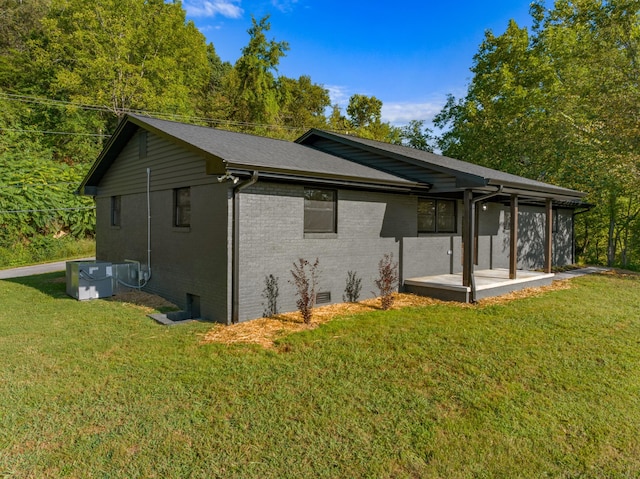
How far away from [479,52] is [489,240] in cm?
1715

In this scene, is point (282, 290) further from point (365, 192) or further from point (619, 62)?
point (619, 62)

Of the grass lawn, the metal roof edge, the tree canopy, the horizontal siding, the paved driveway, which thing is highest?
the tree canopy

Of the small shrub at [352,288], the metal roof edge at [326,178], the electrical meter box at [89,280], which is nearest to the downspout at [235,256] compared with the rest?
the metal roof edge at [326,178]

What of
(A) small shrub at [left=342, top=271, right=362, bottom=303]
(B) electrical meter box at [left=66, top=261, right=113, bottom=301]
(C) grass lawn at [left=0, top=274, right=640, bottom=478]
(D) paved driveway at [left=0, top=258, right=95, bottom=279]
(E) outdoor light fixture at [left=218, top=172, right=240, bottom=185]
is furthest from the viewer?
(D) paved driveway at [left=0, top=258, right=95, bottom=279]

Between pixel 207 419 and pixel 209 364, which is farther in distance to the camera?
pixel 209 364

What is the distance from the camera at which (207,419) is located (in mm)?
3461

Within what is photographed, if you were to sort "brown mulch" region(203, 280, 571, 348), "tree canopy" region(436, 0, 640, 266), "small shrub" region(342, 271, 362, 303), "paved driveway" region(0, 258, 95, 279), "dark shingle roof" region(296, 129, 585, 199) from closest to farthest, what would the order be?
1. "brown mulch" region(203, 280, 571, 348)
2. "small shrub" region(342, 271, 362, 303)
3. "dark shingle roof" region(296, 129, 585, 199)
4. "paved driveway" region(0, 258, 95, 279)
5. "tree canopy" region(436, 0, 640, 266)

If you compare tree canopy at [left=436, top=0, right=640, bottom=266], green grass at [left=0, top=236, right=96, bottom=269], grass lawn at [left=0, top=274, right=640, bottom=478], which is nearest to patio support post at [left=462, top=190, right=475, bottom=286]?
grass lawn at [left=0, top=274, right=640, bottom=478]

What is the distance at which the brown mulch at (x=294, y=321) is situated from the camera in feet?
19.0

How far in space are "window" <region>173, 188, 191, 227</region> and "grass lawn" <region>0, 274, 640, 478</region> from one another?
2325 millimetres

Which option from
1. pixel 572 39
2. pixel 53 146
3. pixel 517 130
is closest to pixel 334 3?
pixel 517 130

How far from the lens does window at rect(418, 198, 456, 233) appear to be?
32.7 feet

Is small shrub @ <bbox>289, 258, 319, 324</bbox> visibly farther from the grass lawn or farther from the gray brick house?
the grass lawn

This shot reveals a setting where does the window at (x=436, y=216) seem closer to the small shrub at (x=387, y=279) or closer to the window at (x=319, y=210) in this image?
the small shrub at (x=387, y=279)
